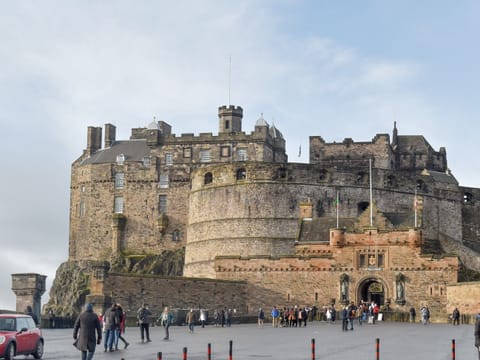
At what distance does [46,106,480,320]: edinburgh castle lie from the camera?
5312 centimetres

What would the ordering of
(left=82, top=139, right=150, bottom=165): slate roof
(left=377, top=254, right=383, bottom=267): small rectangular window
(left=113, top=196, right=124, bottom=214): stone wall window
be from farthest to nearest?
(left=82, top=139, right=150, bottom=165): slate roof → (left=113, top=196, right=124, bottom=214): stone wall window → (left=377, top=254, right=383, bottom=267): small rectangular window

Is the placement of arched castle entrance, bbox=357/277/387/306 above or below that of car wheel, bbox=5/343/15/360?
above

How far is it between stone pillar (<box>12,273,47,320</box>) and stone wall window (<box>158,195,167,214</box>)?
25.9 metres

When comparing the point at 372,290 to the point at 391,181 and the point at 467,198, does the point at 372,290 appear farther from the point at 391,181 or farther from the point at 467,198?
the point at 467,198

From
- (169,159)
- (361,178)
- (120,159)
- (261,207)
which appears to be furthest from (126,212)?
(361,178)

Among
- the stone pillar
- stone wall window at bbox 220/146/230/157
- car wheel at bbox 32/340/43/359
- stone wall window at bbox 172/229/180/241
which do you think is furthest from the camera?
stone wall window at bbox 220/146/230/157

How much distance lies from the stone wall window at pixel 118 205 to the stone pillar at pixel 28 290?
1065 inches

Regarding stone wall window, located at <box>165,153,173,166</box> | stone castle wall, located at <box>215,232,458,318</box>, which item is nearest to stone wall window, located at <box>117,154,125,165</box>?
stone wall window, located at <box>165,153,173,166</box>

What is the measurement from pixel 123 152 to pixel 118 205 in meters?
6.19

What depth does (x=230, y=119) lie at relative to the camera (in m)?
79.8

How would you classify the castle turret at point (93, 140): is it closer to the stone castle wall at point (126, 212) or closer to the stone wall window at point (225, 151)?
the stone castle wall at point (126, 212)

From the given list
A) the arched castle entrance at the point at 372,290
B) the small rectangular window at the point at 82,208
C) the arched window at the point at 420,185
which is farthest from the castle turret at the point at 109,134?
the arched castle entrance at the point at 372,290

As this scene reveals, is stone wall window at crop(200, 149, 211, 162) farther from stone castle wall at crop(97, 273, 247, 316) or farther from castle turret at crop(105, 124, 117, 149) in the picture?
stone castle wall at crop(97, 273, 247, 316)

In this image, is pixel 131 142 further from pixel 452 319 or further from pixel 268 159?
pixel 452 319
